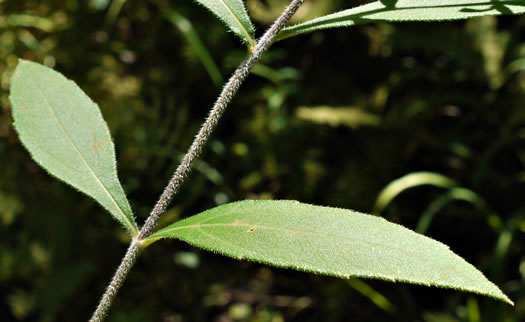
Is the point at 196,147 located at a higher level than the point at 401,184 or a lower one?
higher

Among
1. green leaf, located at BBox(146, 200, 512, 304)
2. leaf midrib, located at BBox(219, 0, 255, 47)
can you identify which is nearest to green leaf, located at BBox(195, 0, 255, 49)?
leaf midrib, located at BBox(219, 0, 255, 47)

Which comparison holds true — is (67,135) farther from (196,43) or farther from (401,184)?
(401,184)

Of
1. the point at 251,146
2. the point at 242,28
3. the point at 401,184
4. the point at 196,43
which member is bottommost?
the point at 251,146

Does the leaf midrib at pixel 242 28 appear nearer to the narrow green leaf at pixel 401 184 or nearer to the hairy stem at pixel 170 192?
the hairy stem at pixel 170 192

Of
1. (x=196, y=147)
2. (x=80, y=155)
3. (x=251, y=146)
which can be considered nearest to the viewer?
(x=196, y=147)

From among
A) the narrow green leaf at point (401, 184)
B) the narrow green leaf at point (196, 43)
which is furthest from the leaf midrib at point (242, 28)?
the narrow green leaf at point (401, 184)

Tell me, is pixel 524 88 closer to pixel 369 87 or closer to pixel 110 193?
pixel 369 87

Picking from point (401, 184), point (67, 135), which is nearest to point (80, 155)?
point (67, 135)
